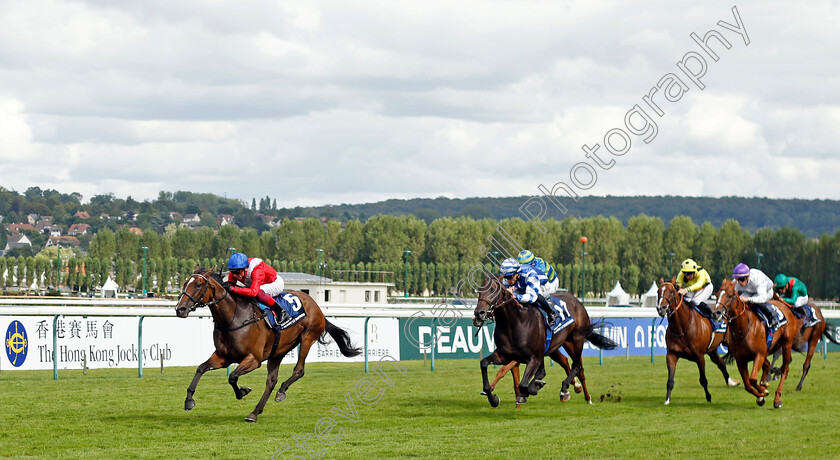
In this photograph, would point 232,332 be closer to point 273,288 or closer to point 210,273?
point 210,273

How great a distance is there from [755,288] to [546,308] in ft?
10.6

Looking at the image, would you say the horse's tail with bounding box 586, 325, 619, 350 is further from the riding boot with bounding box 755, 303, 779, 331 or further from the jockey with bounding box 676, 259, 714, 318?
the riding boot with bounding box 755, 303, 779, 331

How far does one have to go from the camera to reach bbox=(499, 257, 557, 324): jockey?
1104cm

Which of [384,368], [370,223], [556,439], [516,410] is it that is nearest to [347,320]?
[384,368]

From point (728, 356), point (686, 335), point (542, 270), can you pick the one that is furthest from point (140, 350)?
point (728, 356)

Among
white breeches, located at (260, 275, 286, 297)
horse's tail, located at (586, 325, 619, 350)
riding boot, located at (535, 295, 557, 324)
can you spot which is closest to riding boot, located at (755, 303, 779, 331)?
horse's tail, located at (586, 325, 619, 350)

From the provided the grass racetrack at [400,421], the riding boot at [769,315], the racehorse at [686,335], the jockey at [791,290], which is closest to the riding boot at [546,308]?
the grass racetrack at [400,421]

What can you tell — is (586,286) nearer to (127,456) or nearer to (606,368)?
(606,368)

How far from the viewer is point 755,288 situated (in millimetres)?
12938

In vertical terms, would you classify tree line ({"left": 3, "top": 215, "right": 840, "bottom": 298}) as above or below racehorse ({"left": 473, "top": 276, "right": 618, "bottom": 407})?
above

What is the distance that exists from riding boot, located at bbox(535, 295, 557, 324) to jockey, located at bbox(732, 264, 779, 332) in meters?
2.74

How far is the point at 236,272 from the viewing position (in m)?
10.4

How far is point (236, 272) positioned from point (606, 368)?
10782 mm

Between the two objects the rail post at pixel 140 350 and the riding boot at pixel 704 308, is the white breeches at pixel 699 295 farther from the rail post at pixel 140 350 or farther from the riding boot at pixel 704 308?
the rail post at pixel 140 350
